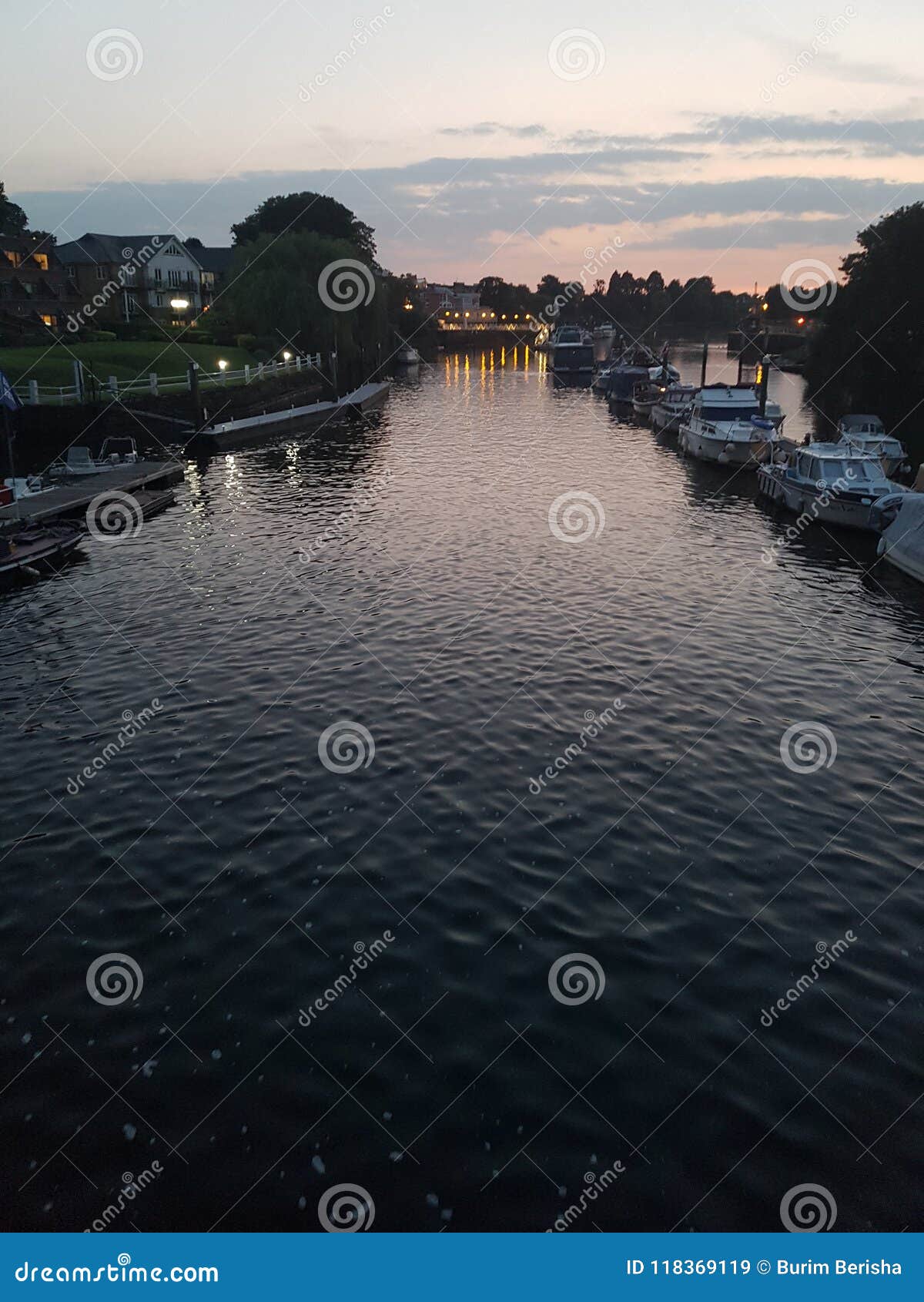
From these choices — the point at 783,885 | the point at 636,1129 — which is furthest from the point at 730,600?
the point at 636,1129

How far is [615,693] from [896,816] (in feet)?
19.7

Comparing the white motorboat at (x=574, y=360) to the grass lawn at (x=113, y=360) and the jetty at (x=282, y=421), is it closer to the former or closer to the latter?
the jetty at (x=282, y=421)

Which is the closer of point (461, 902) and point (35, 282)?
point (461, 902)

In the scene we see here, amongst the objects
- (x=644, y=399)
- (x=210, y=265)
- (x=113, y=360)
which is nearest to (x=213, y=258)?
(x=210, y=265)

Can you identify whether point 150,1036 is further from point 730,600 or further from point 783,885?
point 730,600

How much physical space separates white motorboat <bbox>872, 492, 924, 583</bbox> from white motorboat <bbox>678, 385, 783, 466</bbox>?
13525 mm

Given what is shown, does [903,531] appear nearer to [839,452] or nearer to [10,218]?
[839,452]

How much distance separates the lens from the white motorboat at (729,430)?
4262 centimetres

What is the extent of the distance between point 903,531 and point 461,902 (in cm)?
2334

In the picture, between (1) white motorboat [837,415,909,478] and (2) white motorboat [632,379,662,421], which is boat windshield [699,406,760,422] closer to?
(1) white motorboat [837,415,909,478]

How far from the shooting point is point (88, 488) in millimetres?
33500

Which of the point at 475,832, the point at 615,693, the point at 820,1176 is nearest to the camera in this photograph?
the point at 820,1176

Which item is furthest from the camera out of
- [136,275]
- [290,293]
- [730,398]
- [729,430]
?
[136,275]

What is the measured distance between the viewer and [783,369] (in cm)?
12775
